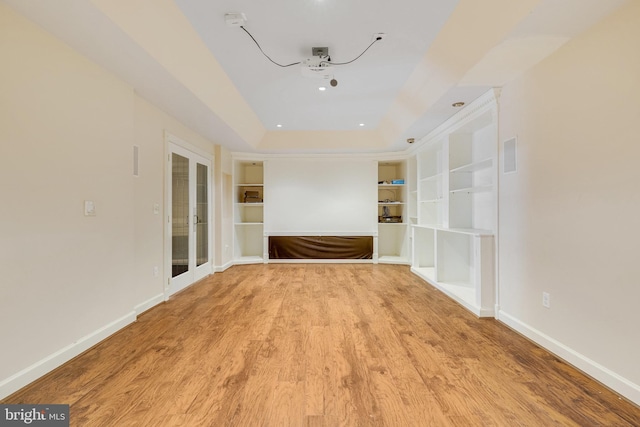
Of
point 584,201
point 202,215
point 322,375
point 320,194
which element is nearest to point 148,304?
point 202,215

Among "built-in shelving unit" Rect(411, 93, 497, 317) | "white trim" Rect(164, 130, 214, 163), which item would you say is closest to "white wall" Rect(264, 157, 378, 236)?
"white trim" Rect(164, 130, 214, 163)

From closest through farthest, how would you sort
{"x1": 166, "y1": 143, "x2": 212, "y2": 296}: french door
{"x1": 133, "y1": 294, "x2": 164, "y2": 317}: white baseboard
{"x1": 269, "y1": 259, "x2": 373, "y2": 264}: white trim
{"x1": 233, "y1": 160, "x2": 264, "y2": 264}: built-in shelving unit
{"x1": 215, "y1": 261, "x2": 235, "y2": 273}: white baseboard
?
{"x1": 133, "y1": 294, "x2": 164, "y2": 317}: white baseboard, {"x1": 166, "y1": 143, "x2": 212, "y2": 296}: french door, {"x1": 215, "y1": 261, "x2": 235, "y2": 273}: white baseboard, {"x1": 269, "y1": 259, "x2": 373, "y2": 264}: white trim, {"x1": 233, "y1": 160, "x2": 264, "y2": 264}: built-in shelving unit

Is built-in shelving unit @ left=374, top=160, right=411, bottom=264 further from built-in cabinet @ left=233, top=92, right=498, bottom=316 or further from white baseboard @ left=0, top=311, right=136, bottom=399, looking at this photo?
white baseboard @ left=0, top=311, right=136, bottom=399

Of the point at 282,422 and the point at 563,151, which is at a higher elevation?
the point at 563,151

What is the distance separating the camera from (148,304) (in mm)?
3326

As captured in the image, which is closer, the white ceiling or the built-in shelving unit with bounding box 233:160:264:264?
the white ceiling

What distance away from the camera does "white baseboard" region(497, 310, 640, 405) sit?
1.71 meters

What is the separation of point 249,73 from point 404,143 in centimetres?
314

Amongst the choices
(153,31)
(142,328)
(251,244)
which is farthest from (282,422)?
(251,244)

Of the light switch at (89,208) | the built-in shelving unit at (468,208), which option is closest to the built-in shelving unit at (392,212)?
the built-in shelving unit at (468,208)

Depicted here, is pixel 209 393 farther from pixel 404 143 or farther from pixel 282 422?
pixel 404 143

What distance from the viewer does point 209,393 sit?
1774mm

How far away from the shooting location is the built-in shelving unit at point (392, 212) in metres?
6.34

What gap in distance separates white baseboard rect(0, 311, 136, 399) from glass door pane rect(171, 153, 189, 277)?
127 centimetres
